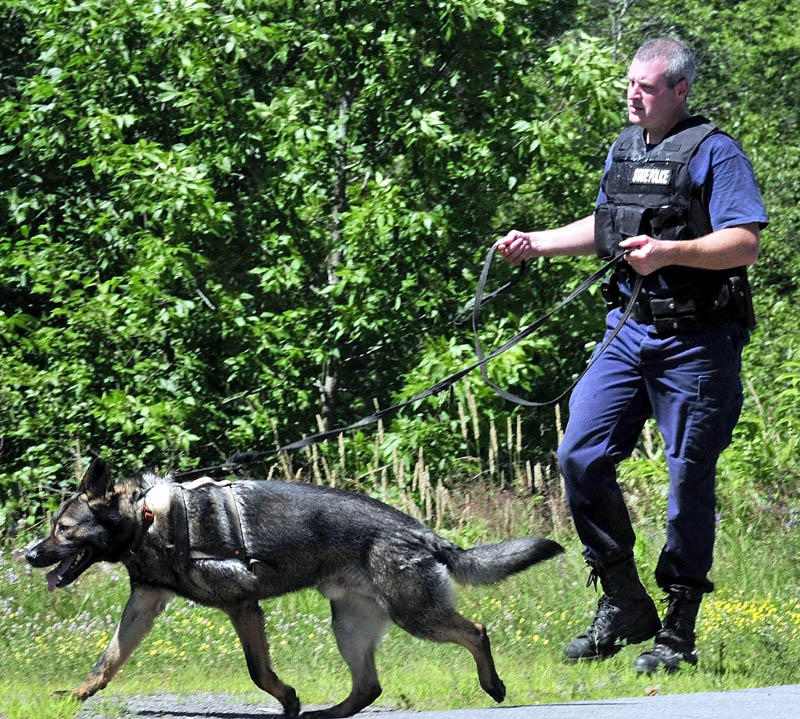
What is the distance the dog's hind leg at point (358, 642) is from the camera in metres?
4.92

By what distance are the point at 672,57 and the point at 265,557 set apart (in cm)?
250

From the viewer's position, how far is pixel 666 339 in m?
4.80

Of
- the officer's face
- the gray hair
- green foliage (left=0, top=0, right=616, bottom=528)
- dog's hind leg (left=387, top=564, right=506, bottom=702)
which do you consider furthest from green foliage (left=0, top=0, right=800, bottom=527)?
the gray hair

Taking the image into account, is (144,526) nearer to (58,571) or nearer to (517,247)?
(58,571)

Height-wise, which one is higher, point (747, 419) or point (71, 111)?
point (71, 111)

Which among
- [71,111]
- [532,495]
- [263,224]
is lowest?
[532,495]

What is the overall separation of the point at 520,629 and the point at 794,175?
13.9m

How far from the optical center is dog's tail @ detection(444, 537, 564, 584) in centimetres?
488

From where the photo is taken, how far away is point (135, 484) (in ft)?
16.4

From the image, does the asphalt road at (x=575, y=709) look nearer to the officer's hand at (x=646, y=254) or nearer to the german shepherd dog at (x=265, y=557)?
the german shepherd dog at (x=265, y=557)

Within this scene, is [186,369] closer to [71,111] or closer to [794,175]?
[71,111]

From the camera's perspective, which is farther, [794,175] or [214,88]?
→ [794,175]

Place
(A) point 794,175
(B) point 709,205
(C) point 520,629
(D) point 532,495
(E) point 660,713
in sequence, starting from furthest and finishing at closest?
(A) point 794,175 < (D) point 532,495 < (C) point 520,629 < (B) point 709,205 < (E) point 660,713

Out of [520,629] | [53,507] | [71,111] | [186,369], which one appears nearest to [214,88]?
[71,111]
